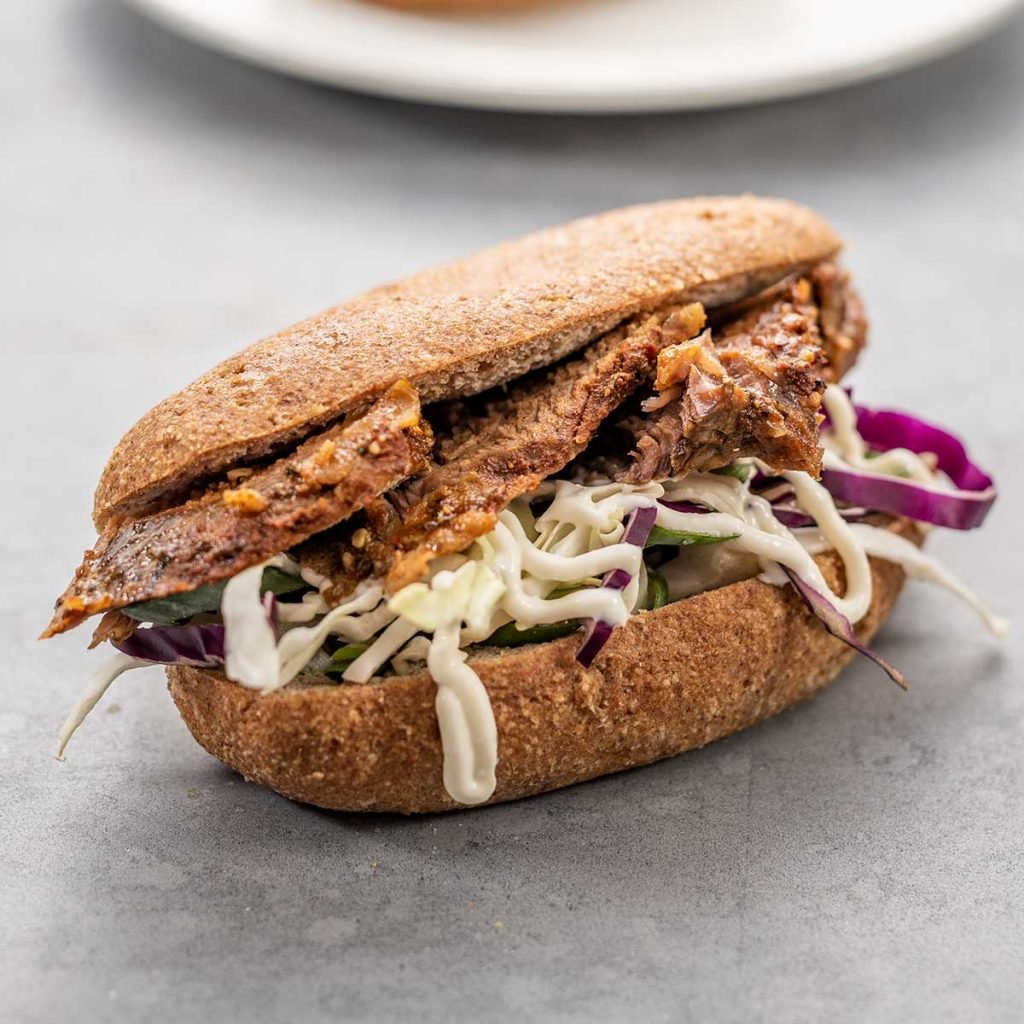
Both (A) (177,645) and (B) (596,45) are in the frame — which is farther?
(B) (596,45)

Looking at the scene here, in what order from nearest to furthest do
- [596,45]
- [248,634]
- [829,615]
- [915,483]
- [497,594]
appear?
[248,634] → [497,594] → [829,615] → [915,483] → [596,45]

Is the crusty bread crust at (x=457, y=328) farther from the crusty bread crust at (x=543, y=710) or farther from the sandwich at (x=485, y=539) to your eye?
the crusty bread crust at (x=543, y=710)

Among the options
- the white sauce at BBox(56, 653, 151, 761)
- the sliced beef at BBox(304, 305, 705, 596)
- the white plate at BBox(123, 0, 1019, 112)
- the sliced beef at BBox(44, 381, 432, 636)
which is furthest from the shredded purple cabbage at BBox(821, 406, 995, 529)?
the white plate at BBox(123, 0, 1019, 112)

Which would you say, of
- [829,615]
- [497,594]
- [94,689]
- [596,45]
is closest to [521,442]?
[497,594]

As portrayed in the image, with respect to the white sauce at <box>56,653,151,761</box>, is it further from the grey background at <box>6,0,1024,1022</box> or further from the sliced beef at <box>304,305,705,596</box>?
the sliced beef at <box>304,305,705,596</box>

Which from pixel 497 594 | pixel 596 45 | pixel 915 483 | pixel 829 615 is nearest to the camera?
pixel 497 594

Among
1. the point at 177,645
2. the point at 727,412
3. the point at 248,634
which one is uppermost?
the point at 727,412

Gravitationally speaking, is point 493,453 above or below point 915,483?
above

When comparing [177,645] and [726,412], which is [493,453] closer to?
[726,412]
